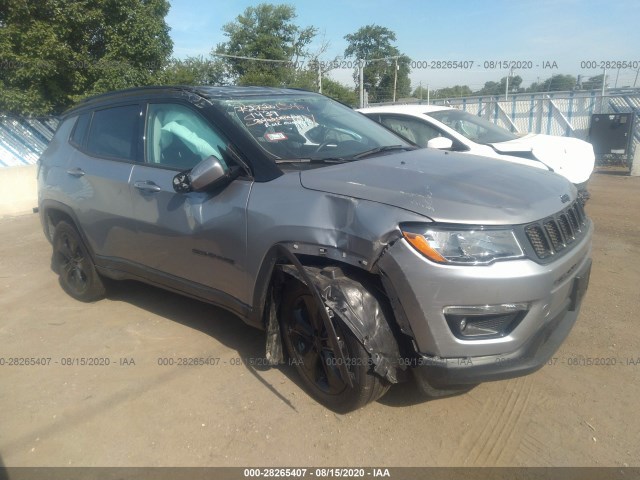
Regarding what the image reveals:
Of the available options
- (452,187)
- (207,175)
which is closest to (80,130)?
(207,175)

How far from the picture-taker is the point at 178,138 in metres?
3.60

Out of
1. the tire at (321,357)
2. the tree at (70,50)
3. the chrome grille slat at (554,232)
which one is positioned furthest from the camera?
the tree at (70,50)

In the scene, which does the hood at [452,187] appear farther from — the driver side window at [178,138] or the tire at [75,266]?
the tire at [75,266]

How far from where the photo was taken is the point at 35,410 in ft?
10.1

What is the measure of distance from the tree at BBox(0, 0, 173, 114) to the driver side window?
1167 cm

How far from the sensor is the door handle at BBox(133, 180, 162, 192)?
351 centimetres

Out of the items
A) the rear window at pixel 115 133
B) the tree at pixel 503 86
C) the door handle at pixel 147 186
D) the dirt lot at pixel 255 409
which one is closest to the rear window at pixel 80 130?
the rear window at pixel 115 133

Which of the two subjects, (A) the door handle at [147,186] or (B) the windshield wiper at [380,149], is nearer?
(B) the windshield wiper at [380,149]

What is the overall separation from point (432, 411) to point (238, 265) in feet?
4.62

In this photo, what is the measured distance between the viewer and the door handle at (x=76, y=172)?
4.26m

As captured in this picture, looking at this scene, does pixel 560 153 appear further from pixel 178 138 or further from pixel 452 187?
pixel 178 138

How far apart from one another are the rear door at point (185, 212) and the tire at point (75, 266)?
0.90 metres

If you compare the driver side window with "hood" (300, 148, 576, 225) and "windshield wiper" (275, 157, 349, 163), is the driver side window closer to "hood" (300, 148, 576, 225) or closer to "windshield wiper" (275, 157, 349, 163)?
"windshield wiper" (275, 157, 349, 163)

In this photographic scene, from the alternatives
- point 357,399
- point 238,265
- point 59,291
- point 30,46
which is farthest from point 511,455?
point 30,46
